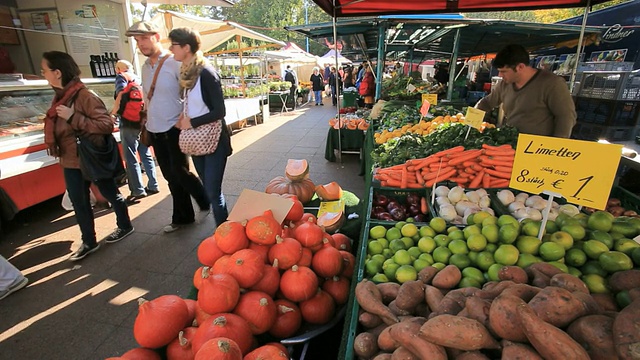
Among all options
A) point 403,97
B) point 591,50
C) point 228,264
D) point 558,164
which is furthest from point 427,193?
point 591,50

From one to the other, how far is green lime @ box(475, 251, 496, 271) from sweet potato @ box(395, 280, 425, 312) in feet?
1.44

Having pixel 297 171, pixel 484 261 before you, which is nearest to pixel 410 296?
pixel 484 261

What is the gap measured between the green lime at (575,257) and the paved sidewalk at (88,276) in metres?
2.81

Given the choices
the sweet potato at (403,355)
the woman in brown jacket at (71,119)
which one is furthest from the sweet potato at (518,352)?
the woman in brown jacket at (71,119)

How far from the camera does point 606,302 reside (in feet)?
3.83

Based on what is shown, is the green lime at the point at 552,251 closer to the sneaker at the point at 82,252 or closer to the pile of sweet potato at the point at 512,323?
the pile of sweet potato at the point at 512,323

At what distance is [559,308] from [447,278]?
0.48m

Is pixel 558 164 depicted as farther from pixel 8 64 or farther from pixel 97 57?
pixel 8 64

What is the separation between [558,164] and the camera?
1.67 m

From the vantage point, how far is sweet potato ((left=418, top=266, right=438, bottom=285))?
143 cm

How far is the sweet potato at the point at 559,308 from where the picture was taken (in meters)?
0.90

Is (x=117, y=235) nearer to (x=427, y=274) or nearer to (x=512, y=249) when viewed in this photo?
(x=427, y=274)

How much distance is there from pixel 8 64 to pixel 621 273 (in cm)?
786

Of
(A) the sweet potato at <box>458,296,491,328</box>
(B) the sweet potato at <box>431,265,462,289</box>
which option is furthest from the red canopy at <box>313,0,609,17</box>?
(A) the sweet potato at <box>458,296,491,328</box>
